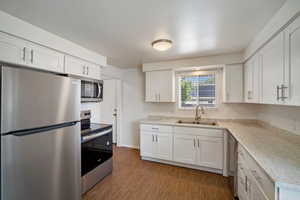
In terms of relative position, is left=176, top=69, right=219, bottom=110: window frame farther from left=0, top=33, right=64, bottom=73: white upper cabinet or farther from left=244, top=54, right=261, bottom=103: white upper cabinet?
left=0, top=33, right=64, bottom=73: white upper cabinet

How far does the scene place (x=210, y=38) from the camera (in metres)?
2.09

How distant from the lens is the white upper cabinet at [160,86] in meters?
3.32

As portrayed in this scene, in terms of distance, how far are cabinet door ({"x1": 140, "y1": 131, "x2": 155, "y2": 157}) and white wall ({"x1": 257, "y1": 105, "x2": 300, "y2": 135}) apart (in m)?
2.20

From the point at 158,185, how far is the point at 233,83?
2384mm

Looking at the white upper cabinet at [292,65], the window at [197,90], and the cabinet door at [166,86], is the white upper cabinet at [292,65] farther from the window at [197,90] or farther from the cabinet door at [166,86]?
the cabinet door at [166,86]

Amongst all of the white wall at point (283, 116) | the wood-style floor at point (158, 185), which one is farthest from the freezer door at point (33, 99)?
the white wall at point (283, 116)

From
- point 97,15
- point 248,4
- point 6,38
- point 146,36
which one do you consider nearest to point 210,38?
point 248,4

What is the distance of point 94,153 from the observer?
2211 millimetres

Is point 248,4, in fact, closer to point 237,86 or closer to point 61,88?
point 237,86

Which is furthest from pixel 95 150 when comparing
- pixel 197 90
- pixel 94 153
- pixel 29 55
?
pixel 197 90

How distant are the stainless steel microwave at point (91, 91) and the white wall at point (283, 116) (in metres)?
2.85

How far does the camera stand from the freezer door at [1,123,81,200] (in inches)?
42.5

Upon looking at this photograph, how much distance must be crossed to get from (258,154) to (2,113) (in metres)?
2.11

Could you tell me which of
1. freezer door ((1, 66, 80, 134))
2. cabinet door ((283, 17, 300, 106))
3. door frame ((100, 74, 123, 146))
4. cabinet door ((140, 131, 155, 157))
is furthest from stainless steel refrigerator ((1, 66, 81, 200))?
door frame ((100, 74, 123, 146))
